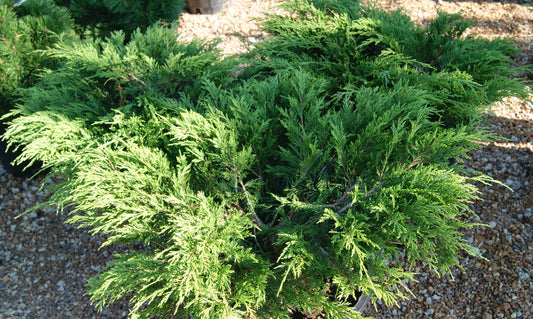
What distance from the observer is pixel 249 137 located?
241 cm

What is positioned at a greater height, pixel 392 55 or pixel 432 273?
pixel 392 55

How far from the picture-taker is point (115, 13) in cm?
436

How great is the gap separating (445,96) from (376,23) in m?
0.87

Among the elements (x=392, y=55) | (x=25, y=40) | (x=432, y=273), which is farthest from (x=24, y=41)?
(x=432, y=273)

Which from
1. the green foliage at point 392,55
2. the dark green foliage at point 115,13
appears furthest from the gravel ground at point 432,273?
the dark green foliage at point 115,13

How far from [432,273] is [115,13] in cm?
411

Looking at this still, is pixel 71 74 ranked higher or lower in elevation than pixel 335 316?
higher

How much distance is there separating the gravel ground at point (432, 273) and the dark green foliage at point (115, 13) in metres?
1.25

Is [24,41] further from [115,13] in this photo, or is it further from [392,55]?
[392,55]

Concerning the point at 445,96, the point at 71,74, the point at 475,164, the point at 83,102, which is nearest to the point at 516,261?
the point at 475,164

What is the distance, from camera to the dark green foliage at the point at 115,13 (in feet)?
13.7

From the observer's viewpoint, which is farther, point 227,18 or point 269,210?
point 227,18

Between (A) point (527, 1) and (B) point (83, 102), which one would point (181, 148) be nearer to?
(B) point (83, 102)

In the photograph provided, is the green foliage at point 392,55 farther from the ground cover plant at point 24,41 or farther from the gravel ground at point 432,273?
the ground cover plant at point 24,41
